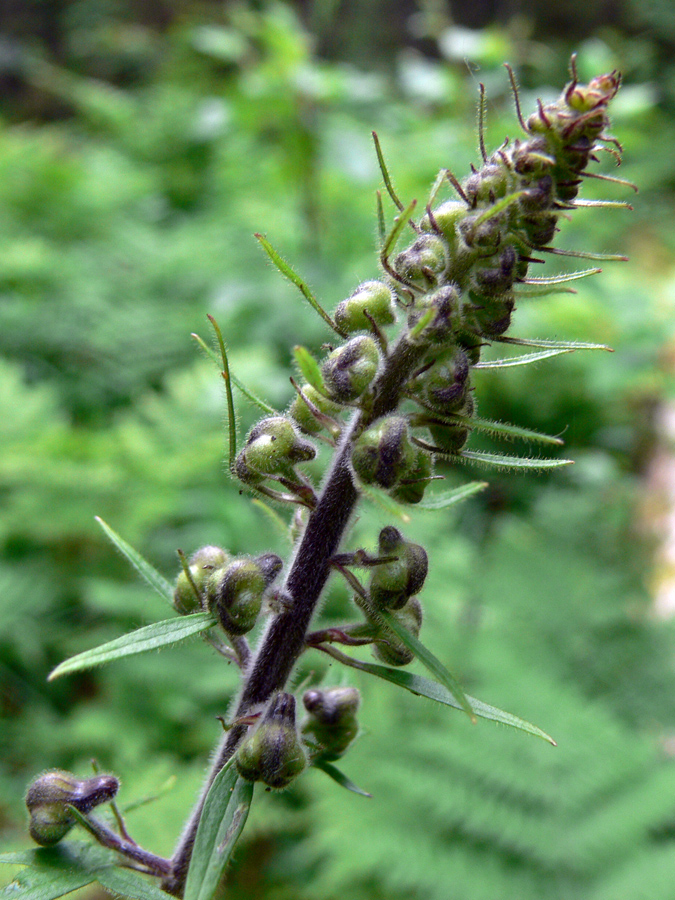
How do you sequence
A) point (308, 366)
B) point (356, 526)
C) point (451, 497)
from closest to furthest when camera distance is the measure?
point (308, 366)
point (451, 497)
point (356, 526)

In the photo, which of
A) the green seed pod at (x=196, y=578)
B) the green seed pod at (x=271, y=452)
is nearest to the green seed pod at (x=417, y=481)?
the green seed pod at (x=271, y=452)

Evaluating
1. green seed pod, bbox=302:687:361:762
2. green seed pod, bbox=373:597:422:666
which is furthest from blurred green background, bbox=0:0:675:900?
green seed pod, bbox=373:597:422:666

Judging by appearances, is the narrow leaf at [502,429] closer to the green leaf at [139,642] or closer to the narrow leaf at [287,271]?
the narrow leaf at [287,271]

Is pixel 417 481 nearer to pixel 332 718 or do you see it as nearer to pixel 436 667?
pixel 436 667

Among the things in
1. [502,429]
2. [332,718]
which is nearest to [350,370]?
[502,429]

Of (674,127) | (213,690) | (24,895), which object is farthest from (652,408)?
(24,895)

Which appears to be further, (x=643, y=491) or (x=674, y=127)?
(x=674, y=127)

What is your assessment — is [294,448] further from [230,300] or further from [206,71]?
[206,71]
